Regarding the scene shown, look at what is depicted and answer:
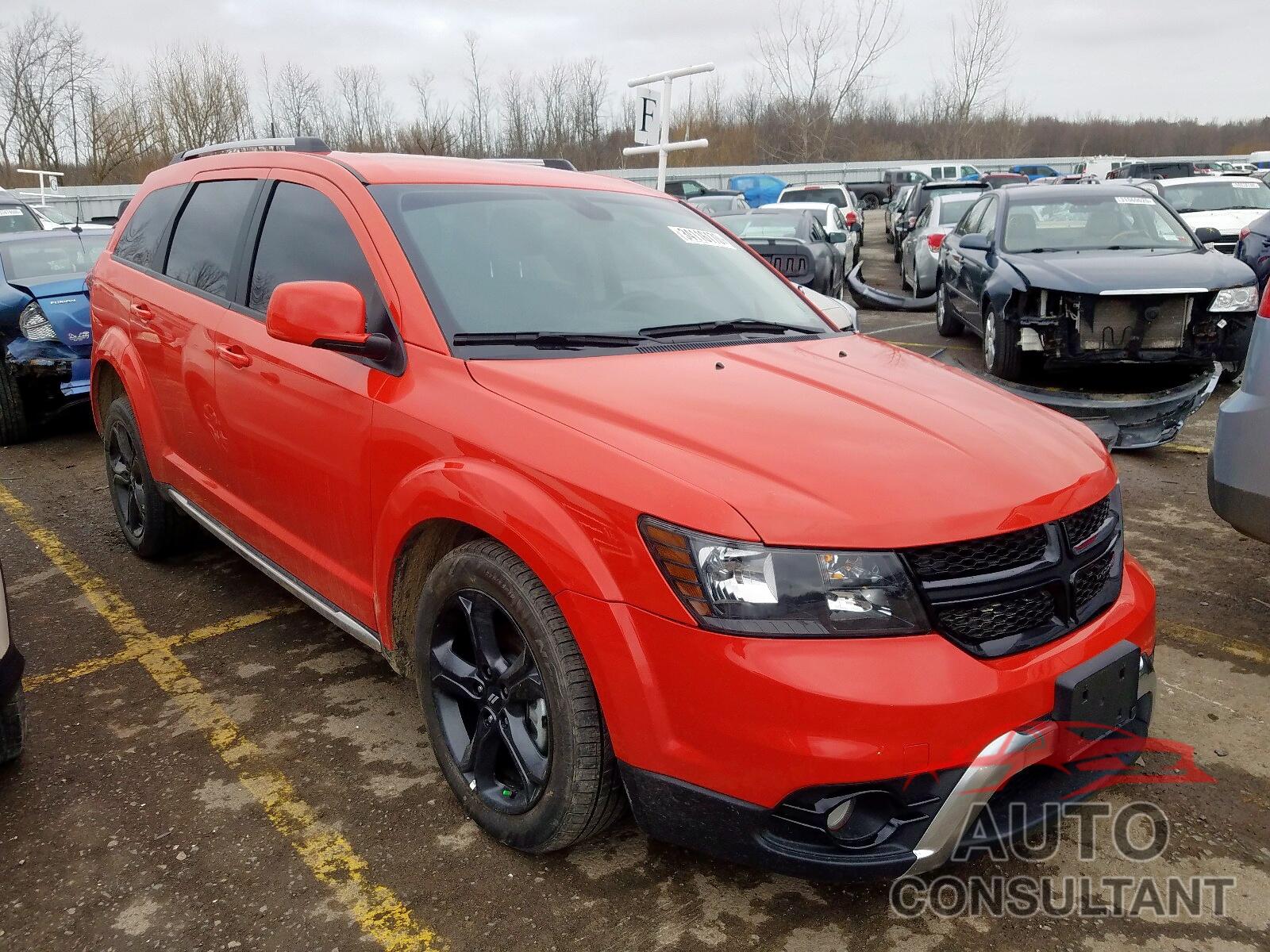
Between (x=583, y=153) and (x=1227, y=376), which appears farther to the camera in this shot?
(x=583, y=153)

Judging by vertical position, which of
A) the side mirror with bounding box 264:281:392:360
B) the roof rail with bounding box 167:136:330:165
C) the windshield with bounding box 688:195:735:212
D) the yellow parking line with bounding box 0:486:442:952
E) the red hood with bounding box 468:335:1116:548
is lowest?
the yellow parking line with bounding box 0:486:442:952

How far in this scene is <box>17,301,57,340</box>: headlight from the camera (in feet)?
23.0

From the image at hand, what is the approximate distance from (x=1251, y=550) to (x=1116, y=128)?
8174 cm

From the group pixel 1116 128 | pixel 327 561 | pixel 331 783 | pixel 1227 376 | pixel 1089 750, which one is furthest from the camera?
pixel 1116 128

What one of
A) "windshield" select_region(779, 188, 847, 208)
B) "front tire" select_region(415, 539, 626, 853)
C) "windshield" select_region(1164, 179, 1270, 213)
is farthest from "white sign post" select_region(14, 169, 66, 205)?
"front tire" select_region(415, 539, 626, 853)

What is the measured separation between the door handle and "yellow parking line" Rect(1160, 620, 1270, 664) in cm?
346

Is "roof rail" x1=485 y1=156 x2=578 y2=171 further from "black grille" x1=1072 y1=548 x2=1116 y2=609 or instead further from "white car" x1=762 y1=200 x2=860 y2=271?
"white car" x1=762 y1=200 x2=860 y2=271

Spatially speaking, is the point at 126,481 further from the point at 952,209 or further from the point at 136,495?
the point at 952,209

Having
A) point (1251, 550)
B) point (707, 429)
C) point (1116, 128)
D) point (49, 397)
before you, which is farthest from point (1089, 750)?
point (1116, 128)

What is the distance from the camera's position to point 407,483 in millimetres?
2545

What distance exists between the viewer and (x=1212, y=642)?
3654mm

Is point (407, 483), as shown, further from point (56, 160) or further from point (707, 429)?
point (56, 160)

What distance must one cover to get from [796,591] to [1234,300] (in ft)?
20.0

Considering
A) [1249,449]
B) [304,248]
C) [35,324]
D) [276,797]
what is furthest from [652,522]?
[35,324]
